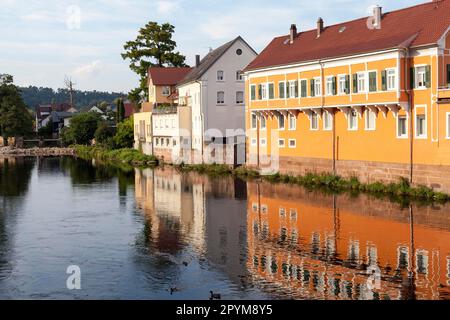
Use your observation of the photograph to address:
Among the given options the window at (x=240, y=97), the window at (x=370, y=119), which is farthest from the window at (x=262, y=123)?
the window at (x=370, y=119)

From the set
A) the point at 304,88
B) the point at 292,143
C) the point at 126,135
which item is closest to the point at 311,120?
the point at 304,88

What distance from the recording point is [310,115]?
49312mm

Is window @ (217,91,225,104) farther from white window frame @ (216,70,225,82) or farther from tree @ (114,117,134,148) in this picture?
tree @ (114,117,134,148)

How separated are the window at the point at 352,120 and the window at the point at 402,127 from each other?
4212 mm

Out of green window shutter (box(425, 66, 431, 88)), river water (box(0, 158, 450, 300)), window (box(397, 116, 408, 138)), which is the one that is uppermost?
green window shutter (box(425, 66, 431, 88))

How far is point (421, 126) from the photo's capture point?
127 feet

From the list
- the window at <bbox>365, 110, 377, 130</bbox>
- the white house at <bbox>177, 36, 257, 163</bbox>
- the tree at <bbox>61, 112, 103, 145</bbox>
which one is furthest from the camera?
the tree at <bbox>61, 112, 103, 145</bbox>

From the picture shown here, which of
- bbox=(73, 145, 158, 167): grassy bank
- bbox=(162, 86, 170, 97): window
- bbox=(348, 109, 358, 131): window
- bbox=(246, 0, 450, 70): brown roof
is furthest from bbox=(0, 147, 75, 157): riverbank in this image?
bbox=(348, 109, 358, 131): window

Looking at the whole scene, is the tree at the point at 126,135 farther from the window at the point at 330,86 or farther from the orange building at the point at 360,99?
the window at the point at 330,86

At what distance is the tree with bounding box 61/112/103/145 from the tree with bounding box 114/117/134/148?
21.7 m

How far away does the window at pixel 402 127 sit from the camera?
3998cm

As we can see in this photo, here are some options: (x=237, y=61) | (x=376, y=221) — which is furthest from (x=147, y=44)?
(x=376, y=221)

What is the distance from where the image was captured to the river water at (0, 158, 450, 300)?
21.1 meters

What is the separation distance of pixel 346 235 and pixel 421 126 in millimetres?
12609
